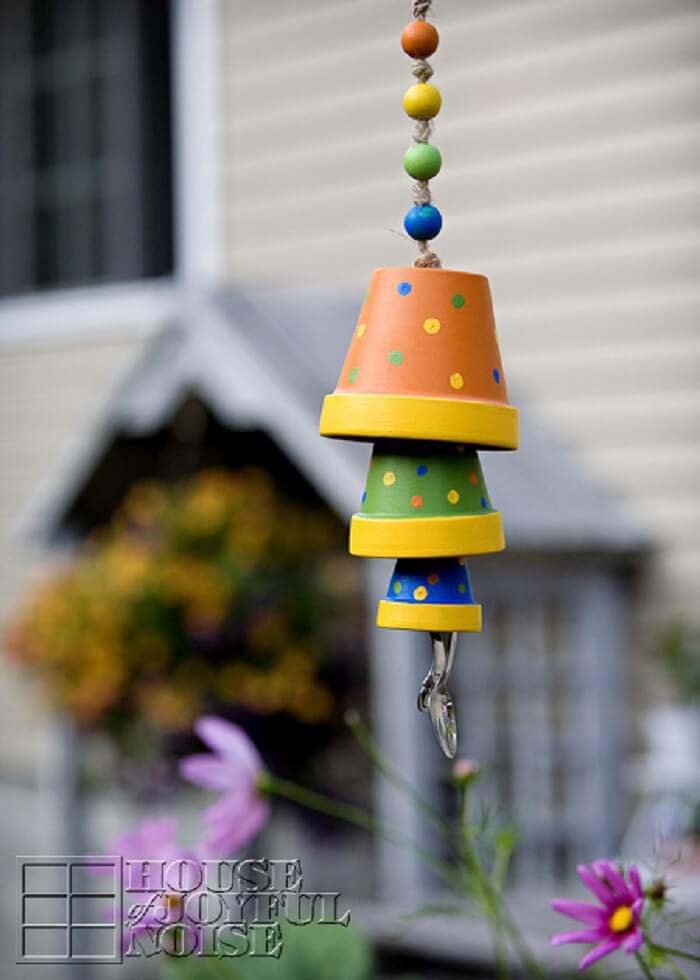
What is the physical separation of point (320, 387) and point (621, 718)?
130 cm

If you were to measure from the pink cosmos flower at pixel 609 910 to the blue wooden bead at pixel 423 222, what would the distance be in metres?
0.54

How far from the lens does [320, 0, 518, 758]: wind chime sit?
1196 millimetres

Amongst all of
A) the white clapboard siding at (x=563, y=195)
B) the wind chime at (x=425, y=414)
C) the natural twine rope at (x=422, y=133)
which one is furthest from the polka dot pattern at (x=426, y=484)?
the white clapboard siding at (x=563, y=195)

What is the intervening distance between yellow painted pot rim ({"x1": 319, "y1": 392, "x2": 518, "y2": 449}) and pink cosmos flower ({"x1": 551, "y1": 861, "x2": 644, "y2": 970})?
0.36 metres

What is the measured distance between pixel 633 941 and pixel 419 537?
14.3 inches

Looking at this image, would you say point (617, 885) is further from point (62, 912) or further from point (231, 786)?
point (62, 912)

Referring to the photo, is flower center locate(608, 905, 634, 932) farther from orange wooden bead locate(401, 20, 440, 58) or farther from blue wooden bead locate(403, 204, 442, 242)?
orange wooden bead locate(401, 20, 440, 58)

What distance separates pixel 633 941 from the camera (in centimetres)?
109

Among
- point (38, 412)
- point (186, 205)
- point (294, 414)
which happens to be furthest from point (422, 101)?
point (38, 412)

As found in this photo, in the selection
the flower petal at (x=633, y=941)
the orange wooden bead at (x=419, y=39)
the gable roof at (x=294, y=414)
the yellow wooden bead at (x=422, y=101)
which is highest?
the gable roof at (x=294, y=414)

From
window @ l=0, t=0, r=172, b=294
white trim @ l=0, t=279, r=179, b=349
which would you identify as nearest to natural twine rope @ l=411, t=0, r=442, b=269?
white trim @ l=0, t=279, r=179, b=349

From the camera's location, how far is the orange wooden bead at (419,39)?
3.89 feet

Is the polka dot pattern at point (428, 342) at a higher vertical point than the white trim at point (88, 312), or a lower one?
lower

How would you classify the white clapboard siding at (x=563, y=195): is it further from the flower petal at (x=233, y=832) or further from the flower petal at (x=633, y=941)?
the flower petal at (x=633, y=941)
